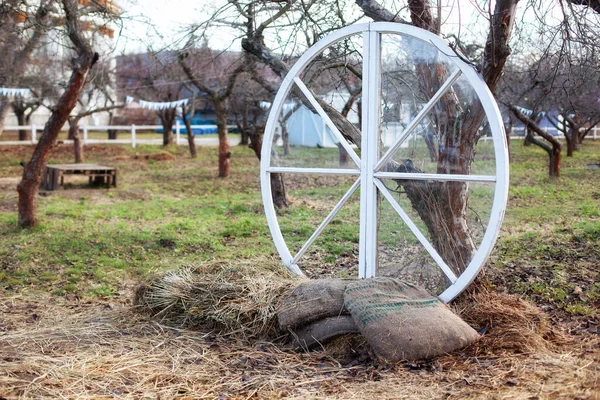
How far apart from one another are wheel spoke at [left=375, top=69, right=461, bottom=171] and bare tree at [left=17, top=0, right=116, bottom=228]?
20.0ft

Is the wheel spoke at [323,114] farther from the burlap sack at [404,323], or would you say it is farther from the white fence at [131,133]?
the white fence at [131,133]

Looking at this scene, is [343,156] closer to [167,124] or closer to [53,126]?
[53,126]

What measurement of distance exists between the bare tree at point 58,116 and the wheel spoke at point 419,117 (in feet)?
20.0

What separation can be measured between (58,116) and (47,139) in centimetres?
40

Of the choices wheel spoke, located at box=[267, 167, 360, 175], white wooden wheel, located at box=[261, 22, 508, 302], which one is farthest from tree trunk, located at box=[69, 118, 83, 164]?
white wooden wheel, located at box=[261, 22, 508, 302]

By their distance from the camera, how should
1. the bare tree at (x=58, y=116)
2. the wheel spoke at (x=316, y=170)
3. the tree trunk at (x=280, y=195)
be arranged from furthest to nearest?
the bare tree at (x=58, y=116), the tree trunk at (x=280, y=195), the wheel spoke at (x=316, y=170)

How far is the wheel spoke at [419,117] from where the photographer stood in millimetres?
5465

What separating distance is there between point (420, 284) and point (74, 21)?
6.81m

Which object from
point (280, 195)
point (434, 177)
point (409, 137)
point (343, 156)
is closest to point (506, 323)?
point (434, 177)

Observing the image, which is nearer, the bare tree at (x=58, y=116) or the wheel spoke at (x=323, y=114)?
the wheel spoke at (x=323, y=114)

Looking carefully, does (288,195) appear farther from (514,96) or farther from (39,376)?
(514,96)

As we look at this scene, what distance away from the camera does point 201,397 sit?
14.3 ft

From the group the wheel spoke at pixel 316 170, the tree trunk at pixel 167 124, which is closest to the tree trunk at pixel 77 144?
the tree trunk at pixel 167 124

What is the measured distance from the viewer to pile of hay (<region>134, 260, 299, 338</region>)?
223 inches
